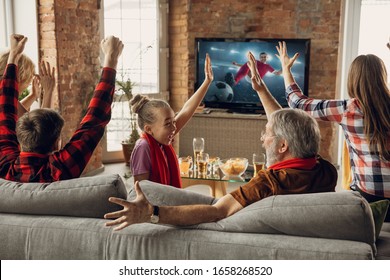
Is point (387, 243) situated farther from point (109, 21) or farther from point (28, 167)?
point (109, 21)

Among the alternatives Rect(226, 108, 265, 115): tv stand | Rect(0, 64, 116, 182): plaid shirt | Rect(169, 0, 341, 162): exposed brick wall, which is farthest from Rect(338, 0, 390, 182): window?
Rect(0, 64, 116, 182): plaid shirt

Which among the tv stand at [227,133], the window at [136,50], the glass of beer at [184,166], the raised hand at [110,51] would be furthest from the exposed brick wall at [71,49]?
the raised hand at [110,51]

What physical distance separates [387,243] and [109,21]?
5.00 metres

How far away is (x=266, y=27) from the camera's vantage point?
6125mm

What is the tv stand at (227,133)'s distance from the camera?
19.4 feet

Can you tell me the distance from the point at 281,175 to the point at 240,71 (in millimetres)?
4501

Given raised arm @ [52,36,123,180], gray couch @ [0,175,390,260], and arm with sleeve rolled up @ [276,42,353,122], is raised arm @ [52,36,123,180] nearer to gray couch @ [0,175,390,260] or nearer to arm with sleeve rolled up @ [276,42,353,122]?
gray couch @ [0,175,390,260]

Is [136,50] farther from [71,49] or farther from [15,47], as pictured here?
[15,47]

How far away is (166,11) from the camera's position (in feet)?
21.2

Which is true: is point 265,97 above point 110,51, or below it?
below

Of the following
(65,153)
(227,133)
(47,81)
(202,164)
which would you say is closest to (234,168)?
(202,164)

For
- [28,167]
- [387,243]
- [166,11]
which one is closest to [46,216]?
[28,167]

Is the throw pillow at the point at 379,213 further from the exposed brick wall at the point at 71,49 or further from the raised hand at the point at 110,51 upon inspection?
the exposed brick wall at the point at 71,49

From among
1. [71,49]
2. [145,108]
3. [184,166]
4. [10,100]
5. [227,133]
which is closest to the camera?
[10,100]
